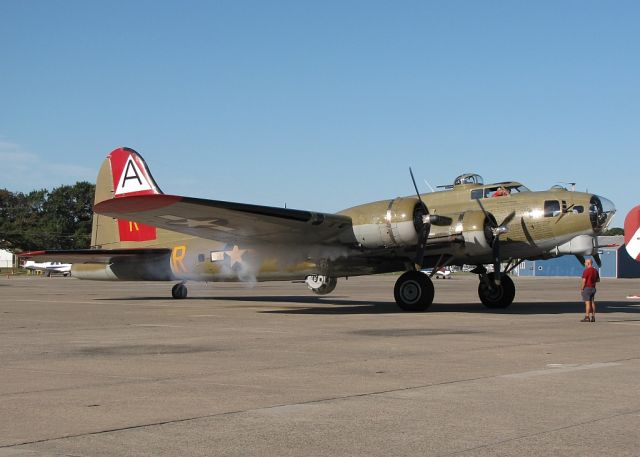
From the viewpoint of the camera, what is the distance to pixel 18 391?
26.5 feet

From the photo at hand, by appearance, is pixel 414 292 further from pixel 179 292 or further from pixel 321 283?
pixel 179 292

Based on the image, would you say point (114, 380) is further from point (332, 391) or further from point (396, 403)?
point (396, 403)

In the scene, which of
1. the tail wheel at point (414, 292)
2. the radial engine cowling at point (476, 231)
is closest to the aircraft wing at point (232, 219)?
the tail wheel at point (414, 292)

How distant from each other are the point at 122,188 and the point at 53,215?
379 ft

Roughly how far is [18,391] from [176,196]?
1132 cm

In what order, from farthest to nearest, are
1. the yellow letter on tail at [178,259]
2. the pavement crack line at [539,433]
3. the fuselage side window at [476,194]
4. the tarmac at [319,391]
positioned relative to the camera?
the yellow letter on tail at [178,259], the fuselage side window at [476,194], the tarmac at [319,391], the pavement crack line at [539,433]

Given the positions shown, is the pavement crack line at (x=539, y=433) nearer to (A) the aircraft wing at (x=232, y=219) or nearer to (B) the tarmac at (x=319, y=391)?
(B) the tarmac at (x=319, y=391)

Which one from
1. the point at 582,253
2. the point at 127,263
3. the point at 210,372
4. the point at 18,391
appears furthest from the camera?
the point at 127,263

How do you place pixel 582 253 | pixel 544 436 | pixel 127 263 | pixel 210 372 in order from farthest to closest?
pixel 127 263 < pixel 582 253 < pixel 210 372 < pixel 544 436

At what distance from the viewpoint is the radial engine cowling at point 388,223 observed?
20.7 m

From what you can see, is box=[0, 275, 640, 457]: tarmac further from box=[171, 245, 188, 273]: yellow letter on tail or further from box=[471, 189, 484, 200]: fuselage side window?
box=[171, 245, 188, 273]: yellow letter on tail

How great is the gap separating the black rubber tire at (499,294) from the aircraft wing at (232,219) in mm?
5039

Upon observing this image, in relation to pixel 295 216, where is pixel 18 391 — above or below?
below

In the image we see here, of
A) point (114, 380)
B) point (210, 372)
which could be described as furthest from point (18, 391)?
point (210, 372)
